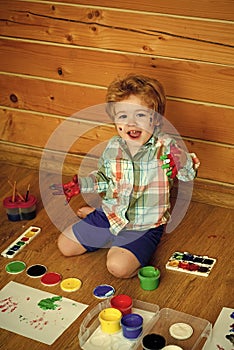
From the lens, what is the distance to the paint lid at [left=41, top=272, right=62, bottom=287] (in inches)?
77.0

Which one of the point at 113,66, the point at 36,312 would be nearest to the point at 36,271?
the point at 36,312

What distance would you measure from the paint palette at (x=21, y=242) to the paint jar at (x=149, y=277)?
392 mm

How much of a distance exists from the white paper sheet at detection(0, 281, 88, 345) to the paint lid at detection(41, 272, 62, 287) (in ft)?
0.12

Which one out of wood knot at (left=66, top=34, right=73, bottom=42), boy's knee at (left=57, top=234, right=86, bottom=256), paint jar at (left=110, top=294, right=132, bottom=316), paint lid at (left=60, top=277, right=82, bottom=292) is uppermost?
wood knot at (left=66, top=34, right=73, bottom=42)

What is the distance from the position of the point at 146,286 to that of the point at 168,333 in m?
0.20

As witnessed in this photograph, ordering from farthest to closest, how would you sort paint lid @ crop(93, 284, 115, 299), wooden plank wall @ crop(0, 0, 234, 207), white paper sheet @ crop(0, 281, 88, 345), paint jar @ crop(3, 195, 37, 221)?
paint jar @ crop(3, 195, 37, 221)
wooden plank wall @ crop(0, 0, 234, 207)
paint lid @ crop(93, 284, 115, 299)
white paper sheet @ crop(0, 281, 88, 345)

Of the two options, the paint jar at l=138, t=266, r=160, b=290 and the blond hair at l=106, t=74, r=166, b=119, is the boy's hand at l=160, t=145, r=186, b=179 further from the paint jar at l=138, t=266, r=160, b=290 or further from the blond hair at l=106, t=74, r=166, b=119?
the paint jar at l=138, t=266, r=160, b=290

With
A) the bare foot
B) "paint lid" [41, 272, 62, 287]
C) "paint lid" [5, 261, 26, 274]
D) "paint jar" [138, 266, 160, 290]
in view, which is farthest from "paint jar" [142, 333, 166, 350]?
the bare foot

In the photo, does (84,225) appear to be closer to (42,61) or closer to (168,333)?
(168,333)

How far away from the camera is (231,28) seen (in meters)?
2.07

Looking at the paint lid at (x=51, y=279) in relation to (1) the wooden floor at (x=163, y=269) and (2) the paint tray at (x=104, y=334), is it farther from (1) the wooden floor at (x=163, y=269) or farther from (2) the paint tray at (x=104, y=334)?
(2) the paint tray at (x=104, y=334)

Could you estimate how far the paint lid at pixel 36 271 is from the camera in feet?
6.55

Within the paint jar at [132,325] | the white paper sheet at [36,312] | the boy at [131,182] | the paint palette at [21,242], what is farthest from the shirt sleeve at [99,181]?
the paint jar at [132,325]

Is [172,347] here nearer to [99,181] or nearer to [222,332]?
[222,332]
